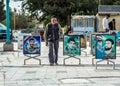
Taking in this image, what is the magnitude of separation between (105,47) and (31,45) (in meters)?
2.76

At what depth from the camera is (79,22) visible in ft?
149

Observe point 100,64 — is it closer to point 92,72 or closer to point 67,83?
point 92,72

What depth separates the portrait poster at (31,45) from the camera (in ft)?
51.1

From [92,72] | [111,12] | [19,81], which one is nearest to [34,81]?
[19,81]

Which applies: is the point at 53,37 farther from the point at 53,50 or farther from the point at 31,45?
the point at 31,45

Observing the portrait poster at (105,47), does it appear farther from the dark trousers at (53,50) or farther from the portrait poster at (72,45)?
the dark trousers at (53,50)

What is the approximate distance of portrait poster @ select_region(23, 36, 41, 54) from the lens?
1556 cm

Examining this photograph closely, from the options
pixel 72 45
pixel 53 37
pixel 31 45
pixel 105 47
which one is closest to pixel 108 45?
pixel 105 47

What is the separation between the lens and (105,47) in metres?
14.4

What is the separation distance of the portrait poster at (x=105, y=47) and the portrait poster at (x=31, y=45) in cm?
234

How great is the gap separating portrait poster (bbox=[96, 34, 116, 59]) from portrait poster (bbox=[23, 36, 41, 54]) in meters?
2.34

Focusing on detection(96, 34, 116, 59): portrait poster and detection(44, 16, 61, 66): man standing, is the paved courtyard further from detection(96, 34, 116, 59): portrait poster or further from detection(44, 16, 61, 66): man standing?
detection(44, 16, 61, 66): man standing

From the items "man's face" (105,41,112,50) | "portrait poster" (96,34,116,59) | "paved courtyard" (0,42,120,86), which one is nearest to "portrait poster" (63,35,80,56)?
"paved courtyard" (0,42,120,86)

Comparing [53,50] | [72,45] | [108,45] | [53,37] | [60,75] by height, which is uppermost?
[53,37]
